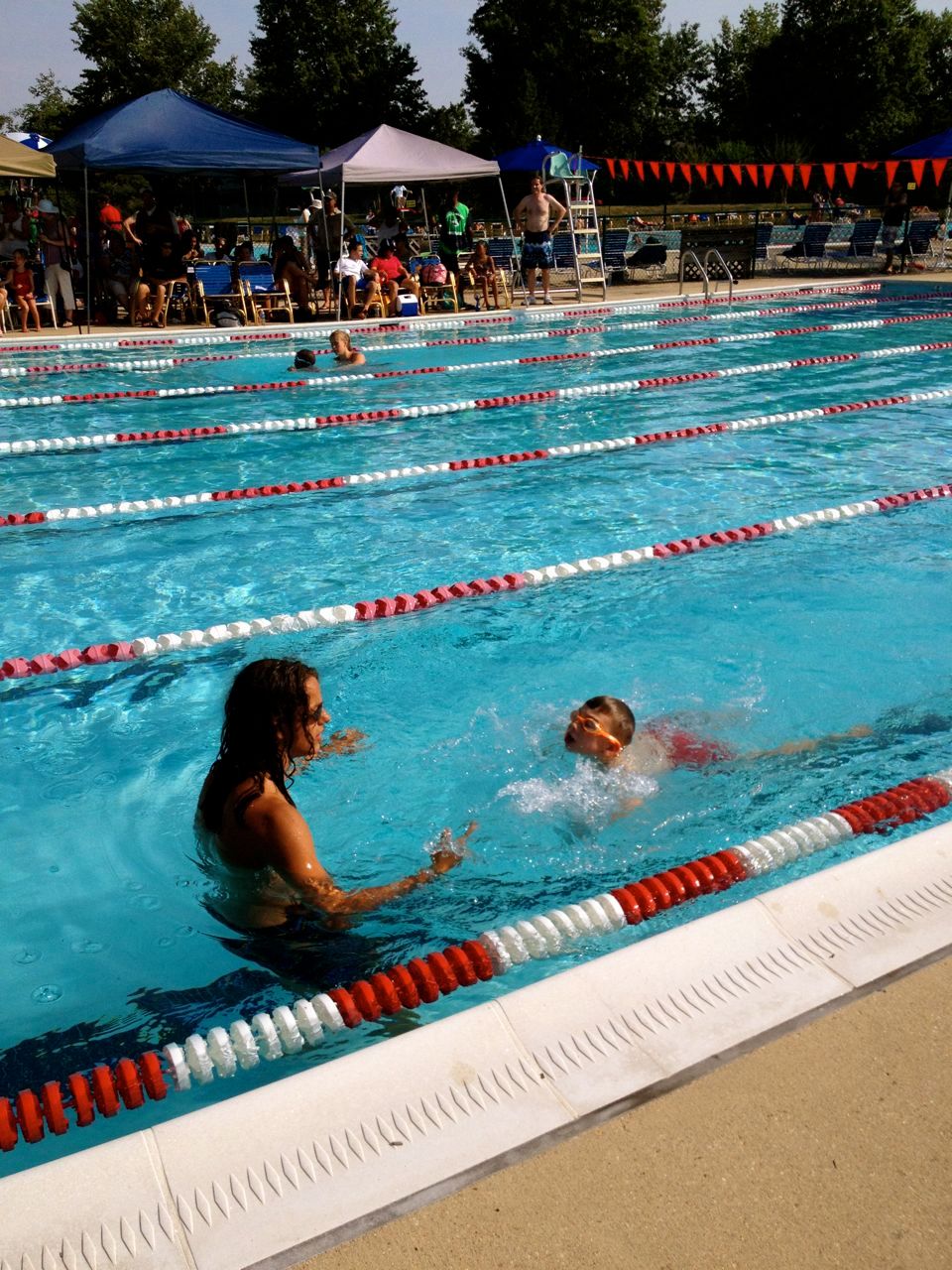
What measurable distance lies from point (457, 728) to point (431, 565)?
1928mm

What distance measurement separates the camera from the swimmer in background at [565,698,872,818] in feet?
12.9

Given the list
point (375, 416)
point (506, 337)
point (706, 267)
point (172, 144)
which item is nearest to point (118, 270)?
point (172, 144)

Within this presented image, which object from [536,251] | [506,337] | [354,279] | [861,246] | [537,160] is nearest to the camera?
[506,337]

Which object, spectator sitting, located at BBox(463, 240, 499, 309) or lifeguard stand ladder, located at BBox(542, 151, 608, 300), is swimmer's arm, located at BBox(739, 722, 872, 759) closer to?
spectator sitting, located at BBox(463, 240, 499, 309)

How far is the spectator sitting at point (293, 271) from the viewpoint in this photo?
667 inches

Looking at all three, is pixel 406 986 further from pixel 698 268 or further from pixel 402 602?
pixel 698 268

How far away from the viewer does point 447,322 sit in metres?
16.8

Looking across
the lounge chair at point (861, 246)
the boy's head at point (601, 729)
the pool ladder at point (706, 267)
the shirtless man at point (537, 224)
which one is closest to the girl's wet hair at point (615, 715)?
the boy's head at point (601, 729)

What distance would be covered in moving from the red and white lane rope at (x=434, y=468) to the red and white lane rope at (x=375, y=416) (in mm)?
1733

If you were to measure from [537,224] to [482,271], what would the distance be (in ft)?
5.32

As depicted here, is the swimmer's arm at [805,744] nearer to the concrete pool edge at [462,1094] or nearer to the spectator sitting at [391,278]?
the concrete pool edge at [462,1094]

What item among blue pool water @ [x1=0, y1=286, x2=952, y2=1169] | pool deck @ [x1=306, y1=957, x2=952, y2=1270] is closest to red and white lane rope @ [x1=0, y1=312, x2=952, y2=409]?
blue pool water @ [x1=0, y1=286, x2=952, y2=1169]

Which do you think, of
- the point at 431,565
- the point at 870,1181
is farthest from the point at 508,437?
the point at 870,1181

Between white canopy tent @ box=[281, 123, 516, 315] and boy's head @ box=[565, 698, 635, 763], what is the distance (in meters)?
14.1
